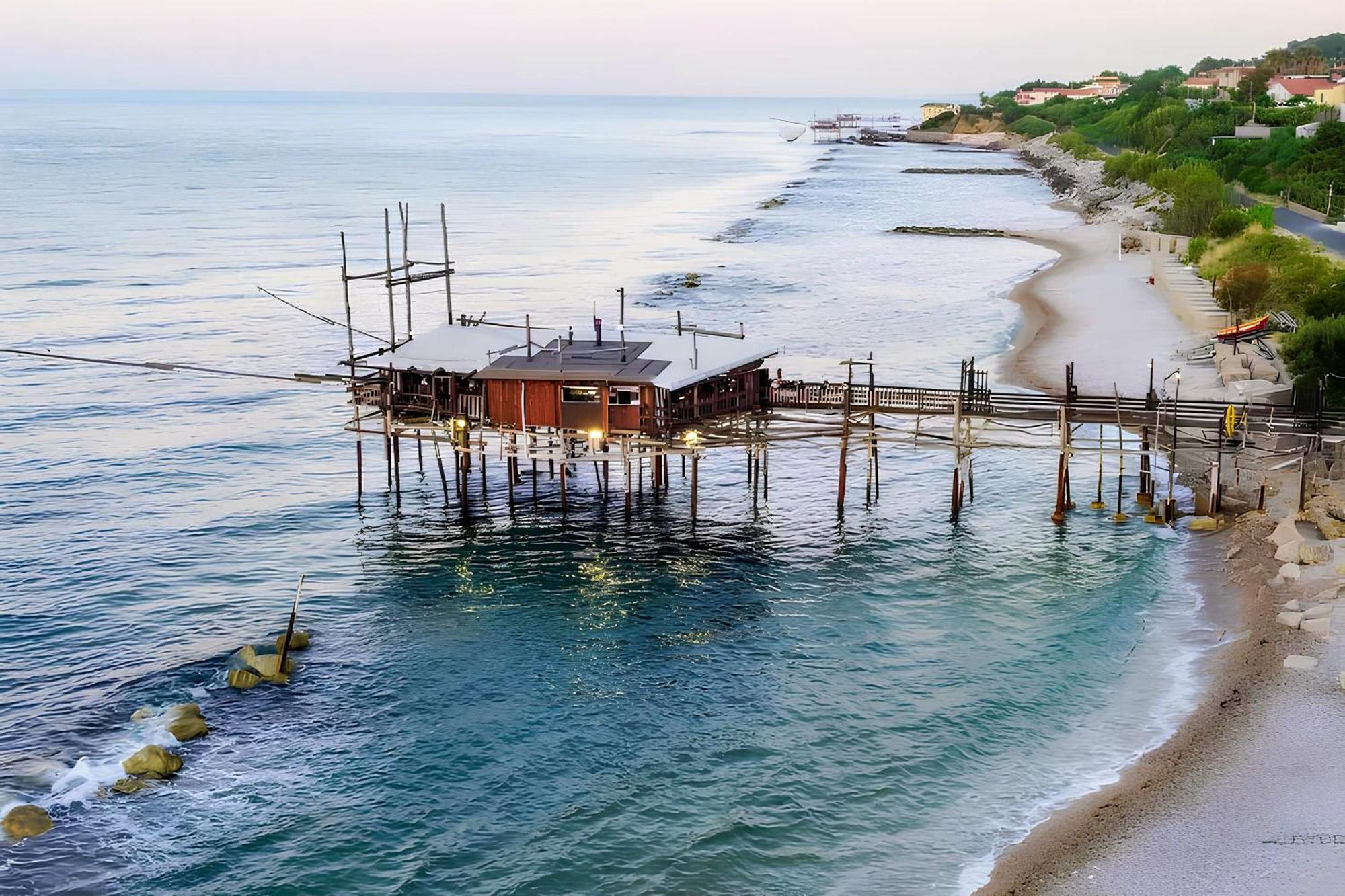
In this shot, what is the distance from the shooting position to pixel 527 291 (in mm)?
116062

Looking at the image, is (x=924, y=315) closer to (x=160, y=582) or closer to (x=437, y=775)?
(x=160, y=582)

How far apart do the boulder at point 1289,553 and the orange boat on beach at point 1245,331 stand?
24.7 m

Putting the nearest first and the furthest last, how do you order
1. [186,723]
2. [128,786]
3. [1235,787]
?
[1235,787]
[128,786]
[186,723]

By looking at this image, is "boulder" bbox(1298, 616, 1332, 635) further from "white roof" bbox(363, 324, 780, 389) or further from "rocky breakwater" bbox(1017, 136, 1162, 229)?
"rocky breakwater" bbox(1017, 136, 1162, 229)

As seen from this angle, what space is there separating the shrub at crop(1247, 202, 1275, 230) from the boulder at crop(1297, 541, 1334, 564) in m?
53.9

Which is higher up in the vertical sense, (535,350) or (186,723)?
(535,350)

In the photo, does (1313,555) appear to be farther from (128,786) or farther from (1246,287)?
(1246,287)

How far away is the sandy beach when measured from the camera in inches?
1081

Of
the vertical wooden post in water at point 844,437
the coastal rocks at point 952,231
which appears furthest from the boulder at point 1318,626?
the coastal rocks at point 952,231

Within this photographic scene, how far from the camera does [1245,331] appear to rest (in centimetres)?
6538

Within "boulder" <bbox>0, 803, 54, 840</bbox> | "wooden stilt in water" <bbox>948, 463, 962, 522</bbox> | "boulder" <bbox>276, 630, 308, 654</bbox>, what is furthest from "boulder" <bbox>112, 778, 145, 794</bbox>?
"wooden stilt in water" <bbox>948, 463, 962, 522</bbox>

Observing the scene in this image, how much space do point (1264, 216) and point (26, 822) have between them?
90.0 metres

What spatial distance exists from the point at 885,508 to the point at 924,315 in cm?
4542

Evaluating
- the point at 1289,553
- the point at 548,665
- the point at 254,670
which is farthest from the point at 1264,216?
the point at 254,670
